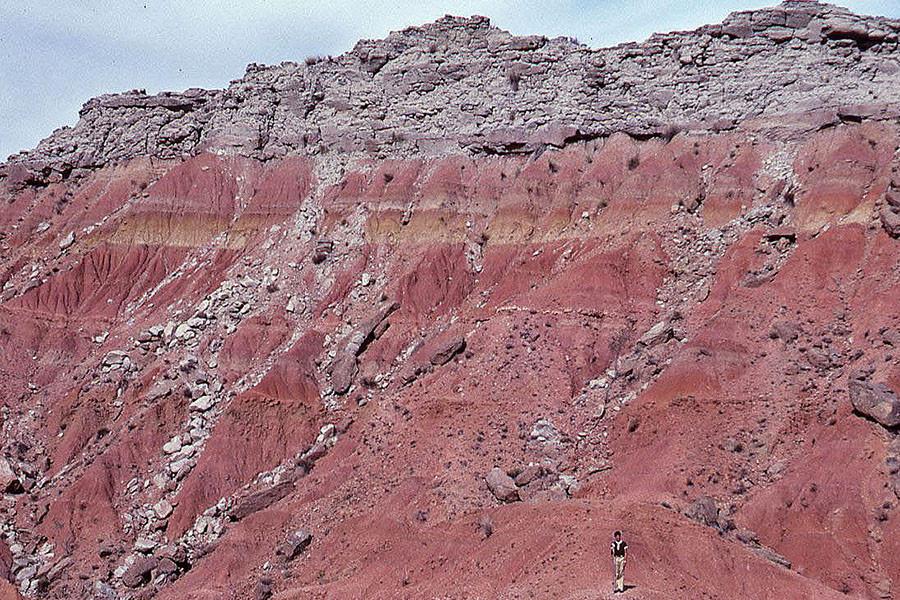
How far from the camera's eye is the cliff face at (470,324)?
26297 mm

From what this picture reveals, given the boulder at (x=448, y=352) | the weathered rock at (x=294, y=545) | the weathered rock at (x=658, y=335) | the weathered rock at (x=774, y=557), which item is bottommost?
the weathered rock at (x=774, y=557)

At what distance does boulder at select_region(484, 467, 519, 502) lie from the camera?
95.0 feet

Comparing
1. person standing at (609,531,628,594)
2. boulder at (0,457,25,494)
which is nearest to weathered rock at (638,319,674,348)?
person standing at (609,531,628,594)

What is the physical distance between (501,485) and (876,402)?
1140cm

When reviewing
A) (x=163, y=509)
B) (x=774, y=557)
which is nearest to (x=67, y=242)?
(x=163, y=509)

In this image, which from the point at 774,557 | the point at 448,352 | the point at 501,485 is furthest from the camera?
the point at 448,352

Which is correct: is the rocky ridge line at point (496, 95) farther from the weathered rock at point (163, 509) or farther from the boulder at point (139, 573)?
the boulder at point (139, 573)

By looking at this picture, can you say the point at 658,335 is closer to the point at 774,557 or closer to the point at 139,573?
the point at 774,557

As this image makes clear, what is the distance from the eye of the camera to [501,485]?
2939cm

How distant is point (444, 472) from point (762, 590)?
11869 mm

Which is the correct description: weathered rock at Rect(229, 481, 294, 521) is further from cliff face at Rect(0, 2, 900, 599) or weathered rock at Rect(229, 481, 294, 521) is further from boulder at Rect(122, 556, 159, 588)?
boulder at Rect(122, 556, 159, 588)

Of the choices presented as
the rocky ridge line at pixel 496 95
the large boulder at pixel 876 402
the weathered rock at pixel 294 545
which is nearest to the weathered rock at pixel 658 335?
the large boulder at pixel 876 402

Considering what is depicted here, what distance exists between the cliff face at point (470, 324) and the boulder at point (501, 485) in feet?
0.41

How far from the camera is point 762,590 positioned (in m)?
21.8
